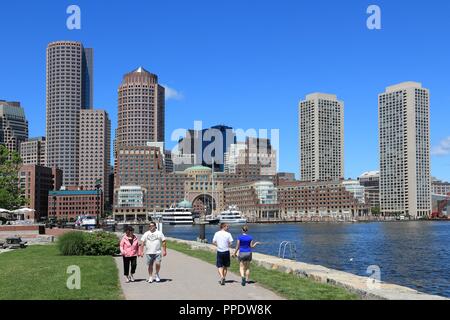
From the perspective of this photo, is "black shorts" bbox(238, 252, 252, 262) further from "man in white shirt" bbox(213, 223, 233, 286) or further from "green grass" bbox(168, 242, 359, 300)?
"green grass" bbox(168, 242, 359, 300)

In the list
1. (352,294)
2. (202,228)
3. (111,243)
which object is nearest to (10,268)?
(111,243)

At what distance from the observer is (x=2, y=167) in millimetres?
73000

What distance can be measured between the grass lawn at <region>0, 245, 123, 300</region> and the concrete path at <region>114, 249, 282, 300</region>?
2.05ft

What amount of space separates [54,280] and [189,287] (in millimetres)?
5027

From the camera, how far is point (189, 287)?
63.3 ft

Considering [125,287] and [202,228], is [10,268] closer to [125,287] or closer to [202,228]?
[125,287]

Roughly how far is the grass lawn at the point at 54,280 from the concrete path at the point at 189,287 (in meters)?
0.63

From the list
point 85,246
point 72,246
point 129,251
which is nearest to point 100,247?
point 85,246

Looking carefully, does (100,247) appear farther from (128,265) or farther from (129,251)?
(128,265)

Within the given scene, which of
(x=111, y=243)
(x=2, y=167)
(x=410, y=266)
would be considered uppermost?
(x=2, y=167)

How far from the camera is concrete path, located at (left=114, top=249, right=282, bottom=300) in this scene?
678 inches

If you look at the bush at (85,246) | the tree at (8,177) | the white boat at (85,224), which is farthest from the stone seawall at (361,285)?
the white boat at (85,224)

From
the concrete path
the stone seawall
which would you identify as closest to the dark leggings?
the concrete path
